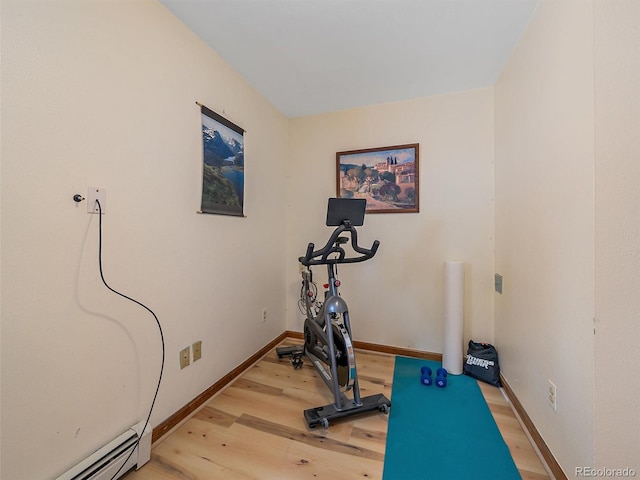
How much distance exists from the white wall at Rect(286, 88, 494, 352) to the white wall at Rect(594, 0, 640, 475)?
4.28ft

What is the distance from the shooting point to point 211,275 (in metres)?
1.78

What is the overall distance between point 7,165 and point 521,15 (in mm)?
2561

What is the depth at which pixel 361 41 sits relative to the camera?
1.66 m

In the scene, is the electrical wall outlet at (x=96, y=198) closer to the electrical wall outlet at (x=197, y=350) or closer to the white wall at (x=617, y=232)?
the electrical wall outlet at (x=197, y=350)

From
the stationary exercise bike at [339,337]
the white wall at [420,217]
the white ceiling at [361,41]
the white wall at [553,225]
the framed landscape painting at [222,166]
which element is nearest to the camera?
the white wall at [553,225]

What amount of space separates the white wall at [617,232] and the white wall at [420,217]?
1.30 metres

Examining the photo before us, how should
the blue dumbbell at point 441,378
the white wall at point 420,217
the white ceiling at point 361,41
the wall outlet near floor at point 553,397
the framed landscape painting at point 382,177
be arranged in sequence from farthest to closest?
the framed landscape painting at point 382,177
the white wall at point 420,217
the blue dumbbell at point 441,378
the white ceiling at point 361,41
the wall outlet near floor at point 553,397

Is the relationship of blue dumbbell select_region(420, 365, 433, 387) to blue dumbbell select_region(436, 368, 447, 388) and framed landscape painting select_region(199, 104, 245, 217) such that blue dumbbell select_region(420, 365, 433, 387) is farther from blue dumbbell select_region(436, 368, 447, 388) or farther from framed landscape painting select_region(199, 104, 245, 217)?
framed landscape painting select_region(199, 104, 245, 217)

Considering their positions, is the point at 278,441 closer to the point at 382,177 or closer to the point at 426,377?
the point at 426,377

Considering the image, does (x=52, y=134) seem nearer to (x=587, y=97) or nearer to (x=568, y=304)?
(x=587, y=97)

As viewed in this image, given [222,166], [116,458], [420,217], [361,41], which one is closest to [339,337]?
[116,458]

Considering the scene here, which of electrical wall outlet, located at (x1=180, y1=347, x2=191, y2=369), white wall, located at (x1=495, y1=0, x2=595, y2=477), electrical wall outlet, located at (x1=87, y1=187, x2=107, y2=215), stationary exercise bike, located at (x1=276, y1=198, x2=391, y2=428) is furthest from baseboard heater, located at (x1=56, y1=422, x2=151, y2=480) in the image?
white wall, located at (x1=495, y1=0, x2=595, y2=477)

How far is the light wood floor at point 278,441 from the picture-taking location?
1.21 meters

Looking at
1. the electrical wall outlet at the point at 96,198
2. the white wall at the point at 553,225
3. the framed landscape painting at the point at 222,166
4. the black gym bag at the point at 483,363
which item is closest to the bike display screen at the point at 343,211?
the framed landscape painting at the point at 222,166
